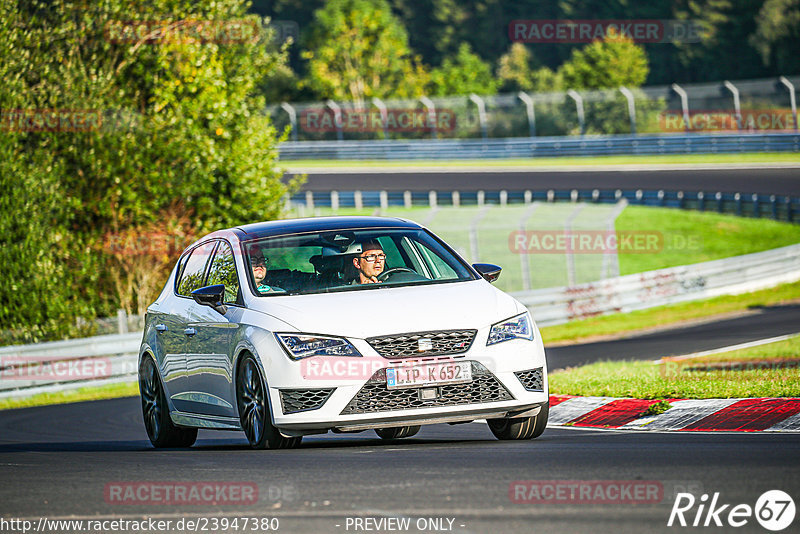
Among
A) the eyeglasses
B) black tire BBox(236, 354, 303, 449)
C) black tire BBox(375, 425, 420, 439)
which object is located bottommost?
black tire BBox(375, 425, 420, 439)

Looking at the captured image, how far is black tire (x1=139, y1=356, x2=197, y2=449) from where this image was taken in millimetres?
10586

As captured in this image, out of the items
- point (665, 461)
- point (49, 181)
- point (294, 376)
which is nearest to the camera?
point (665, 461)

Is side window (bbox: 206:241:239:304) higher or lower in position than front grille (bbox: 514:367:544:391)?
higher

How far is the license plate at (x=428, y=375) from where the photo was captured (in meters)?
8.26

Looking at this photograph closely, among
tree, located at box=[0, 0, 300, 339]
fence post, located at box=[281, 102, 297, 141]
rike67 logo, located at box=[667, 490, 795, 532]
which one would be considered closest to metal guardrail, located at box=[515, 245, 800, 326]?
tree, located at box=[0, 0, 300, 339]

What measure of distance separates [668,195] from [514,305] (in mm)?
32988

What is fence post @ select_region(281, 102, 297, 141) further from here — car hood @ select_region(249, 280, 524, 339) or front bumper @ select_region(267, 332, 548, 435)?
front bumper @ select_region(267, 332, 548, 435)

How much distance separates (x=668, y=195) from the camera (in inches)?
1610

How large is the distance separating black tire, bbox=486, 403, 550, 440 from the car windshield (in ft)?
3.47

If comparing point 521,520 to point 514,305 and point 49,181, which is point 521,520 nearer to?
point 514,305

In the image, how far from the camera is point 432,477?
6.89 m

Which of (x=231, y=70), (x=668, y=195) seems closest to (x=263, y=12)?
(x=668, y=195)

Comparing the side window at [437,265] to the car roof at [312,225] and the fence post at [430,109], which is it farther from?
the fence post at [430,109]

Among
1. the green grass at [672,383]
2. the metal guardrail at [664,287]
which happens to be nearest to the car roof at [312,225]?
the green grass at [672,383]
